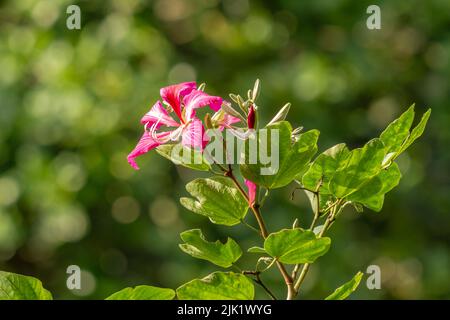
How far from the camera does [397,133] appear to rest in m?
0.43

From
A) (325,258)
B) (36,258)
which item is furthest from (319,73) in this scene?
(36,258)

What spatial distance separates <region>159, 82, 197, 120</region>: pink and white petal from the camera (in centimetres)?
47

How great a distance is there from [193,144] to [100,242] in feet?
6.23

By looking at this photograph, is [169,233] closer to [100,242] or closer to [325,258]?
[100,242]

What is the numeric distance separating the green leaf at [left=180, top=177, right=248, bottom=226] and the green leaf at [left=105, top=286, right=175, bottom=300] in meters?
0.06

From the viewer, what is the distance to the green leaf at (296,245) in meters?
0.41

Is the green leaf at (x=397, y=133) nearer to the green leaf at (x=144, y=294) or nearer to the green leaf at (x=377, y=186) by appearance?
the green leaf at (x=377, y=186)

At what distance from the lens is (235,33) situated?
7.77 feet

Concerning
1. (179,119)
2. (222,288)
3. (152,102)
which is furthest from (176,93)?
(152,102)

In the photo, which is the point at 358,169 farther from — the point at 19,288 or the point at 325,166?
the point at 19,288

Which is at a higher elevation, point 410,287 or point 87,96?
point 87,96

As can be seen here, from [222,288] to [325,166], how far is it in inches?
3.3

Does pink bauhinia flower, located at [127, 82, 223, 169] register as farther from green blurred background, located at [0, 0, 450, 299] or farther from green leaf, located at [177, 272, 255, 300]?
green blurred background, located at [0, 0, 450, 299]

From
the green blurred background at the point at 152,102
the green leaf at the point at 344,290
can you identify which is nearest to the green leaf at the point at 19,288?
the green leaf at the point at 344,290
